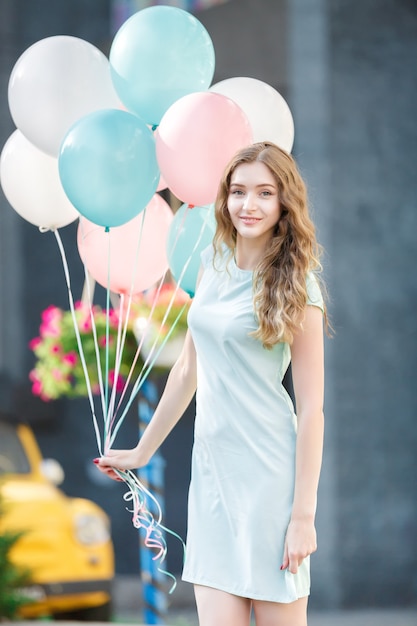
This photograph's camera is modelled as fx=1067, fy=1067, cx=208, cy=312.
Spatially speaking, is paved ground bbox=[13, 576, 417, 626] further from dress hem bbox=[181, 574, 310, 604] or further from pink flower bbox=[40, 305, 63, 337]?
dress hem bbox=[181, 574, 310, 604]

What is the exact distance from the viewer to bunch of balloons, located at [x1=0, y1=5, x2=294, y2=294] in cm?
306

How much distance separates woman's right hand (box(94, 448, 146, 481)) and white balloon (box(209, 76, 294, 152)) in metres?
1.17

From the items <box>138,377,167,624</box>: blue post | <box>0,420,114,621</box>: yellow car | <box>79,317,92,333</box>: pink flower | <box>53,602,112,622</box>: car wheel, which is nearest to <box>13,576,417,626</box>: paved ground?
<box>53,602,112,622</box>: car wheel

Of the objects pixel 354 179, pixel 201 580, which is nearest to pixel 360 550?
pixel 354 179

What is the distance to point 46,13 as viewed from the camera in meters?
10.2

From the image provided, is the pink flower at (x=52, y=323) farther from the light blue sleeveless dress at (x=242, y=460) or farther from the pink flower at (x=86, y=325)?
the light blue sleeveless dress at (x=242, y=460)

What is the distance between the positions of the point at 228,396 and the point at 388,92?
5.71 m

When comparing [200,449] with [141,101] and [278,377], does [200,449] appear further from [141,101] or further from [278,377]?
[141,101]

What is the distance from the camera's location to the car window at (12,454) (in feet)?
22.7

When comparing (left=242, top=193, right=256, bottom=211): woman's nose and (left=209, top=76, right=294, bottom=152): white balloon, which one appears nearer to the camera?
(left=242, top=193, right=256, bottom=211): woman's nose

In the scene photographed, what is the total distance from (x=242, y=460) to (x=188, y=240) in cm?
111

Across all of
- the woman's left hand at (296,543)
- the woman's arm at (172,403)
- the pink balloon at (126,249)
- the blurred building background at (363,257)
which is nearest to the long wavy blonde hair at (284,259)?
the woman's arm at (172,403)

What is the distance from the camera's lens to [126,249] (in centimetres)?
358

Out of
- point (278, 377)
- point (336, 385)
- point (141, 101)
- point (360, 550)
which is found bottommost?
point (360, 550)
